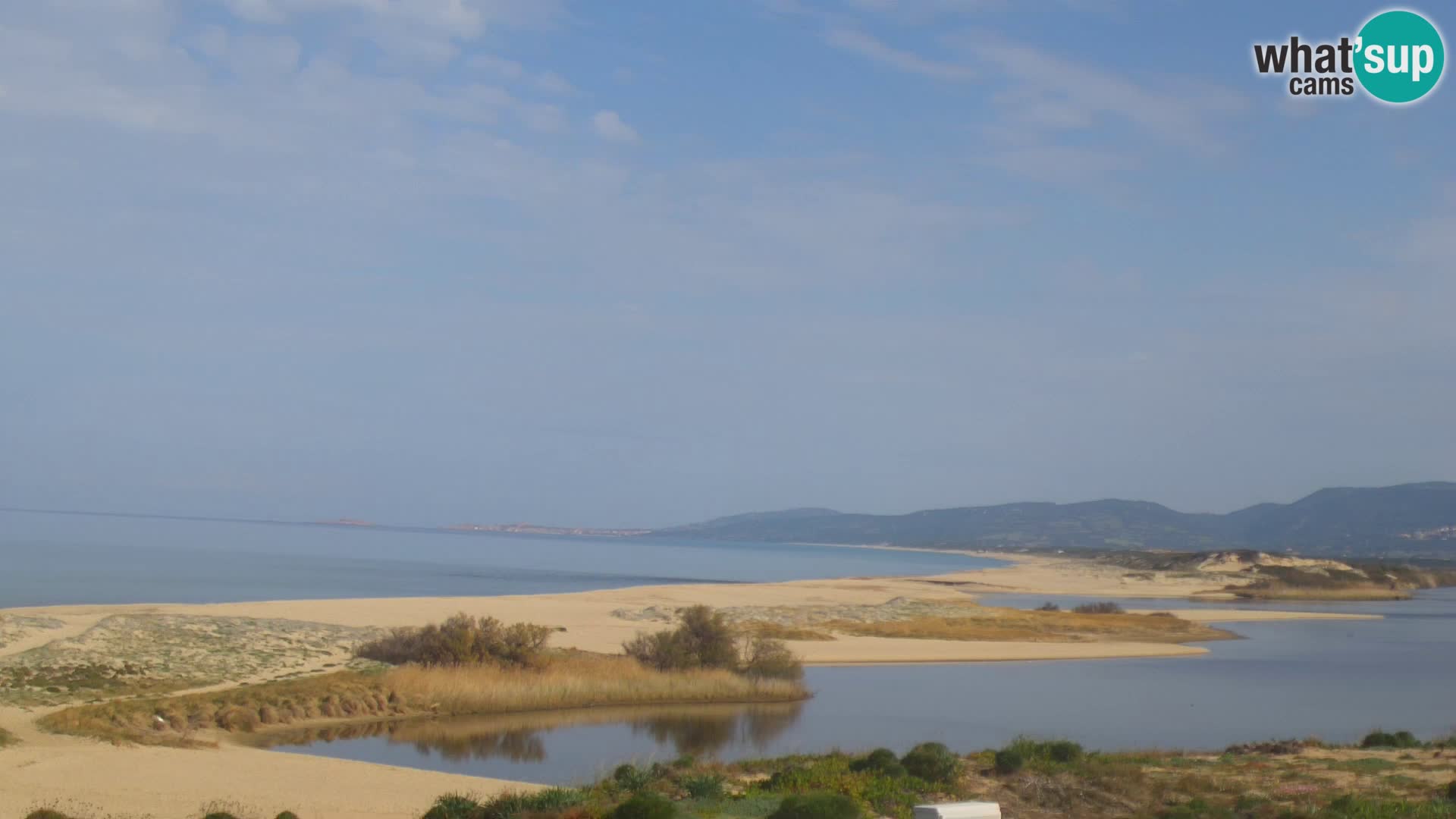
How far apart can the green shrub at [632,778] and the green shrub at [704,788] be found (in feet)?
2.08

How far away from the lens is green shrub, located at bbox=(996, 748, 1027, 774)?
1727 centimetres

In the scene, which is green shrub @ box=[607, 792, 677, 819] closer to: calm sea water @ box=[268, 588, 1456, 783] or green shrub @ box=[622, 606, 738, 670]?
calm sea water @ box=[268, 588, 1456, 783]

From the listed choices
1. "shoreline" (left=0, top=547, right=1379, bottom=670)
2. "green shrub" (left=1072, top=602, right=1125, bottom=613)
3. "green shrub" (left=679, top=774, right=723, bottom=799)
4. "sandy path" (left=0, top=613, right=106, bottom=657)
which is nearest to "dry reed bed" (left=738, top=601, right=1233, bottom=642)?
"shoreline" (left=0, top=547, right=1379, bottom=670)

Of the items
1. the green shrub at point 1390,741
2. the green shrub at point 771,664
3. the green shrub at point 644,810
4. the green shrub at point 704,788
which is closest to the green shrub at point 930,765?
the green shrub at point 704,788

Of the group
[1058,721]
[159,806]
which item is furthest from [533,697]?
[159,806]

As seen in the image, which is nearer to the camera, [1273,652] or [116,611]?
[116,611]

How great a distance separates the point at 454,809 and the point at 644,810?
2.96m

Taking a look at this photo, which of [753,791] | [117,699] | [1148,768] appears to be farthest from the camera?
[117,699]

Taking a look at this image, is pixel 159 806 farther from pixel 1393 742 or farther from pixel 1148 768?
pixel 1393 742

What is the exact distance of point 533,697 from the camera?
98.5ft

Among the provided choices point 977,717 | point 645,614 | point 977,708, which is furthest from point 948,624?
point 977,717

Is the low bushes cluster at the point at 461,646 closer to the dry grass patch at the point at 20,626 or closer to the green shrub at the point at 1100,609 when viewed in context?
the dry grass patch at the point at 20,626

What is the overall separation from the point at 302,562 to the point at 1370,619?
80.8 m

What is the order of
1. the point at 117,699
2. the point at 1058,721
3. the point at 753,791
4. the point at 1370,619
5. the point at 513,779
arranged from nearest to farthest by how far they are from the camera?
the point at 753,791, the point at 513,779, the point at 117,699, the point at 1058,721, the point at 1370,619
